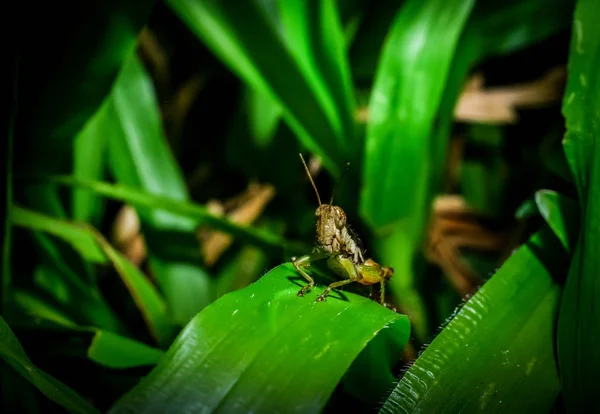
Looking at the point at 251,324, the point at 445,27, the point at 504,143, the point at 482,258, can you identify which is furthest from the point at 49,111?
the point at 504,143

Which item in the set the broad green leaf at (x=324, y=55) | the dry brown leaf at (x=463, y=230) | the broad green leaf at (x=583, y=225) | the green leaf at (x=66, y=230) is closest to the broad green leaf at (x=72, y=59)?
the green leaf at (x=66, y=230)

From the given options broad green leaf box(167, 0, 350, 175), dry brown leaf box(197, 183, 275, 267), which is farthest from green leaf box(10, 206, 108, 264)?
broad green leaf box(167, 0, 350, 175)

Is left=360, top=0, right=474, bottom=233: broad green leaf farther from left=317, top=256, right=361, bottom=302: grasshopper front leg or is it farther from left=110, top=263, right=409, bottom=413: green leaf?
left=110, top=263, right=409, bottom=413: green leaf

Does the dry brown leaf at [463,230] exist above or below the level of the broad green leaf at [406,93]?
below

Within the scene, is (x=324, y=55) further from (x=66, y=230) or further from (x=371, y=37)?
(x=66, y=230)

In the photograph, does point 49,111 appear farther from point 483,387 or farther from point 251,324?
point 483,387

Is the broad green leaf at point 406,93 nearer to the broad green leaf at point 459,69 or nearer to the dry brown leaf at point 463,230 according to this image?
the broad green leaf at point 459,69
